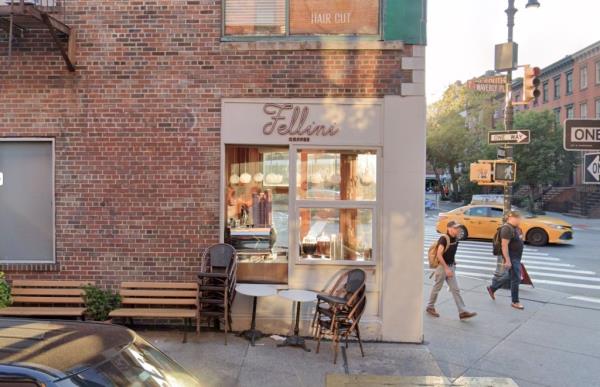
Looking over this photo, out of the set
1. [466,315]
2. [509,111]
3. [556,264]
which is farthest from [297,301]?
[556,264]

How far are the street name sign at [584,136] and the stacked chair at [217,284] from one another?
4.81 m

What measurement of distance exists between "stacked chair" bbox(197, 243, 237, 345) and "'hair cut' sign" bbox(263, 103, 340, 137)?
1893mm

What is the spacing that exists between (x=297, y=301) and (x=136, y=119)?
3.48 meters

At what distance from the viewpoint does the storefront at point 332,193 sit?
23.3 feet

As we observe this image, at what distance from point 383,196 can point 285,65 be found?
2333mm

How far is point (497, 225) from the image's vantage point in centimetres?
1992

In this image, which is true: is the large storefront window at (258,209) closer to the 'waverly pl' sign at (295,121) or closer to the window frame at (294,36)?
the 'waverly pl' sign at (295,121)

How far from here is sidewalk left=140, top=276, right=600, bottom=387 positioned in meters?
5.66

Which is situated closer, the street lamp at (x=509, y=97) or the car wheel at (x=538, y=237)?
the street lamp at (x=509, y=97)

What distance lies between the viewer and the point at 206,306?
22.6ft

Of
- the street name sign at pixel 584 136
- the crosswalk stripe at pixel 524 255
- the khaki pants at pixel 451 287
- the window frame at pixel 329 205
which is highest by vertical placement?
the street name sign at pixel 584 136

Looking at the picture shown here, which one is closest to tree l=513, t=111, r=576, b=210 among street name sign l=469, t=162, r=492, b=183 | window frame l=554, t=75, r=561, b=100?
window frame l=554, t=75, r=561, b=100

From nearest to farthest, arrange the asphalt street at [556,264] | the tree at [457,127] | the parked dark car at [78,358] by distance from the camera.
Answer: the parked dark car at [78,358], the asphalt street at [556,264], the tree at [457,127]

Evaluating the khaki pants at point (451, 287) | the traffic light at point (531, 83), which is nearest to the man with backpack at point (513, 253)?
the khaki pants at point (451, 287)
